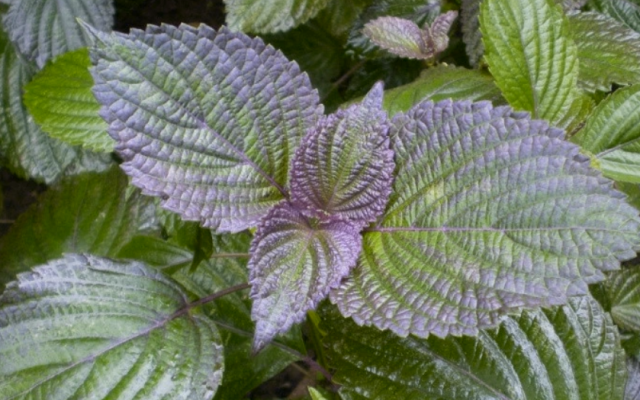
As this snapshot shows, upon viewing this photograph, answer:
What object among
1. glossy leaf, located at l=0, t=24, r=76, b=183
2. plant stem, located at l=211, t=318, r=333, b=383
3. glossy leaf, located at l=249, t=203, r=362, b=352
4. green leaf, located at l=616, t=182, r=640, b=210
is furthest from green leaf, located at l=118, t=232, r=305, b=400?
green leaf, located at l=616, t=182, r=640, b=210

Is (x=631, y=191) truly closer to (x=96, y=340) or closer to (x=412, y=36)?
(x=412, y=36)

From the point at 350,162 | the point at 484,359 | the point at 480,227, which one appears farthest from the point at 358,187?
the point at 484,359

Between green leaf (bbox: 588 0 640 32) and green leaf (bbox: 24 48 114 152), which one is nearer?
green leaf (bbox: 24 48 114 152)

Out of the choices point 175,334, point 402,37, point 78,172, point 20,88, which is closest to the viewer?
point 175,334

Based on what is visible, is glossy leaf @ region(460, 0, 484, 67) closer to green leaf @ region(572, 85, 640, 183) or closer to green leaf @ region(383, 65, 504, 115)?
green leaf @ region(383, 65, 504, 115)

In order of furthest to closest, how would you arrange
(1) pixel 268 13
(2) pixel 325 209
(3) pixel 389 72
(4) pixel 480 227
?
1. (3) pixel 389 72
2. (1) pixel 268 13
3. (2) pixel 325 209
4. (4) pixel 480 227

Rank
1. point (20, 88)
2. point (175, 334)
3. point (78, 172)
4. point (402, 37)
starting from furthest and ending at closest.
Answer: point (20, 88)
point (78, 172)
point (402, 37)
point (175, 334)

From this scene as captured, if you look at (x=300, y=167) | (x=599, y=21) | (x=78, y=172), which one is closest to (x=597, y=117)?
(x=599, y=21)

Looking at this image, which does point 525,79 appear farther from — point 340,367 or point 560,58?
point 340,367
